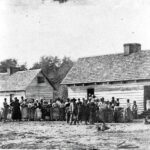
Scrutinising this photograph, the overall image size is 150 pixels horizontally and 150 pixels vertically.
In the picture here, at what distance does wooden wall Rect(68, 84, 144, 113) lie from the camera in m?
25.1

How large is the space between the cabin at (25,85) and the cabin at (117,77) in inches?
416

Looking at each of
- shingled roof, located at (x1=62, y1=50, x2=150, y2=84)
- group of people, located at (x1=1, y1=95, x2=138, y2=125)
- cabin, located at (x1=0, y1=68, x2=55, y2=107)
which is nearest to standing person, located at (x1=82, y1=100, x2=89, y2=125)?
group of people, located at (x1=1, y1=95, x2=138, y2=125)

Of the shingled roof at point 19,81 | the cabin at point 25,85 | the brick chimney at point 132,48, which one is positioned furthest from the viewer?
the shingled roof at point 19,81

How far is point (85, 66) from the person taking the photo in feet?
102

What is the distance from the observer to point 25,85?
40.3m

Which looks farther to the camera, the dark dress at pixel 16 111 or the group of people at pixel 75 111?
the dark dress at pixel 16 111

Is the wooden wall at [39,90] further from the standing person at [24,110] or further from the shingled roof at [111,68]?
the standing person at [24,110]

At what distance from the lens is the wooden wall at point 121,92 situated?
2511cm

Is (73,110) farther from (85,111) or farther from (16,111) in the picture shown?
(16,111)

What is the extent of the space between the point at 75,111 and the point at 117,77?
720 centimetres

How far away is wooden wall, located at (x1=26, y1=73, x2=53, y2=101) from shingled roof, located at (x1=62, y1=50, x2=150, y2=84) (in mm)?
10597

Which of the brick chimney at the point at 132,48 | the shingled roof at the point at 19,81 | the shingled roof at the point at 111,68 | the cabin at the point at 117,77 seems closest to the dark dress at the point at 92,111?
the cabin at the point at 117,77

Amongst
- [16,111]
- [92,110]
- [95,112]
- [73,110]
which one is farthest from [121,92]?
[16,111]

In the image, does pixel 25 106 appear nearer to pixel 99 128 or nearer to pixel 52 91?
pixel 99 128
